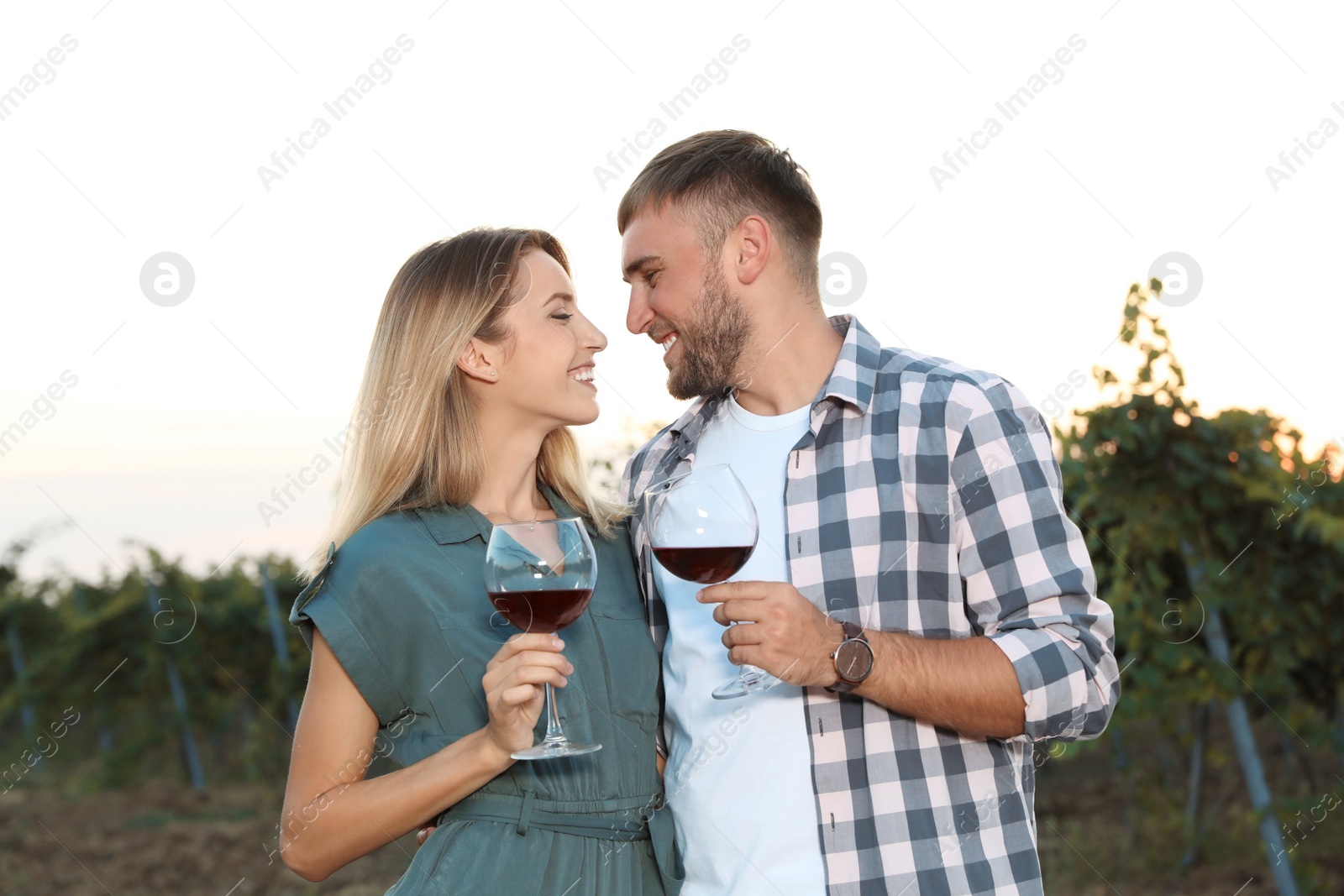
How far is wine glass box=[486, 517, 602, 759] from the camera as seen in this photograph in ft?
5.75

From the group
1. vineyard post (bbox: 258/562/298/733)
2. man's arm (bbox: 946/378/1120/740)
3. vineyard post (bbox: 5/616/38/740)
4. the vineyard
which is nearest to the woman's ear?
man's arm (bbox: 946/378/1120/740)

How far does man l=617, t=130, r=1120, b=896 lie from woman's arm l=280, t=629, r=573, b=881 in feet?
1.15

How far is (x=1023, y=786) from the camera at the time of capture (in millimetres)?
2008

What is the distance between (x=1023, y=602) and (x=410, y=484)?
3.98 ft

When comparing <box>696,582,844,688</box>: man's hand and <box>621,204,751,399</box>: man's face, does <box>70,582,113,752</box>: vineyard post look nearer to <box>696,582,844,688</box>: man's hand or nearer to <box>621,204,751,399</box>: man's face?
<box>621,204,751,399</box>: man's face

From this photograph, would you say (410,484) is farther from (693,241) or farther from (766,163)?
(766,163)

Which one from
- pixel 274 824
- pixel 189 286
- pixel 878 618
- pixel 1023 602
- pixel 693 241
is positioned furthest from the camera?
pixel 274 824

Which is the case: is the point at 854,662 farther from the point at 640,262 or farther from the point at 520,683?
the point at 640,262

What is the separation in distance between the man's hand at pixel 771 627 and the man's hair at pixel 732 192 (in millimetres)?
973

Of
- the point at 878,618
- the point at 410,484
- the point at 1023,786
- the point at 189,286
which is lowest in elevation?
the point at 1023,786

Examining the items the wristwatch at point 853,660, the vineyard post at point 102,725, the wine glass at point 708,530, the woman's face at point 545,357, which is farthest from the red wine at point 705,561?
the vineyard post at point 102,725

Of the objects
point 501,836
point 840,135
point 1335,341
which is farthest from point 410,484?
point 1335,341

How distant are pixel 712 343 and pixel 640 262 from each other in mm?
284

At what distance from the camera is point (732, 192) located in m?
2.50
